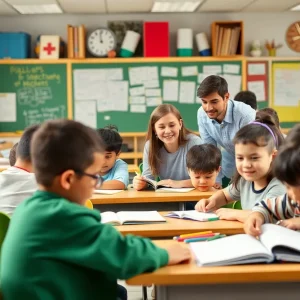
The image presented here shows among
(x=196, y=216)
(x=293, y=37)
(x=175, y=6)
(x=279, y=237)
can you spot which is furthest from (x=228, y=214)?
(x=293, y=37)

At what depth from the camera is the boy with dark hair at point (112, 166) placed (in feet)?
11.8

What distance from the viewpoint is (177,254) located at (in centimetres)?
167

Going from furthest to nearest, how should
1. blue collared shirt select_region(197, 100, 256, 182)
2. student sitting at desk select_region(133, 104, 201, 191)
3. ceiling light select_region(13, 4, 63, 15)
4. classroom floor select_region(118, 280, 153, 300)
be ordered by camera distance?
ceiling light select_region(13, 4, 63, 15) → blue collared shirt select_region(197, 100, 256, 182) → student sitting at desk select_region(133, 104, 201, 191) → classroom floor select_region(118, 280, 153, 300)

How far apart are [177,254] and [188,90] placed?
591 cm

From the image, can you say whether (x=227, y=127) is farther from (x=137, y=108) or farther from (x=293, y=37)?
(x=293, y=37)

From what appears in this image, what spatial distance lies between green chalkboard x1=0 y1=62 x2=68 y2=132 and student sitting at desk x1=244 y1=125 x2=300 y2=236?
5.60 meters

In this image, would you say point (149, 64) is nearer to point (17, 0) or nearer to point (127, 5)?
point (127, 5)

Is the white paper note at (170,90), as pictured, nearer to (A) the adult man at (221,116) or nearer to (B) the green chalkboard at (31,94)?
(B) the green chalkboard at (31,94)

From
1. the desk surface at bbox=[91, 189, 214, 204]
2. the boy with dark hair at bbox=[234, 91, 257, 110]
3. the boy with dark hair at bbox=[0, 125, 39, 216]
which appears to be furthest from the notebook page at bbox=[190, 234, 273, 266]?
the boy with dark hair at bbox=[234, 91, 257, 110]

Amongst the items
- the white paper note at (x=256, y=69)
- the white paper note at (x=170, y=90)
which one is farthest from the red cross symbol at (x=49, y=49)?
the white paper note at (x=256, y=69)

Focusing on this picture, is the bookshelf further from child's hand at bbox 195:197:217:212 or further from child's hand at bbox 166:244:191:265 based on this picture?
child's hand at bbox 166:244:191:265

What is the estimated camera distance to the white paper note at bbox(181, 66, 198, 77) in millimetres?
7402

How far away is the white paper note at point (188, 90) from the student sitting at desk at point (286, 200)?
539 centimetres

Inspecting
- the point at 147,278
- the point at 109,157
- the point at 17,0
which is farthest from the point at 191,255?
the point at 17,0
